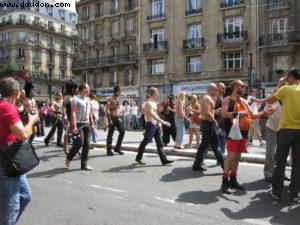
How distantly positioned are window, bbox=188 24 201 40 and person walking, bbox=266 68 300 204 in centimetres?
3555

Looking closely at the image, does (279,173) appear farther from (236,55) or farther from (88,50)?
(88,50)

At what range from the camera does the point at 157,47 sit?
43.7 metres

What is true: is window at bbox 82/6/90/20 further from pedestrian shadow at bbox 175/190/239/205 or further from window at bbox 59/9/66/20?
pedestrian shadow at bbox 175/190/239/205

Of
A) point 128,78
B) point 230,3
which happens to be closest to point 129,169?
point 230,3

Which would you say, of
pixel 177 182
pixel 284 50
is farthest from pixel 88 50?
pixel 177 182

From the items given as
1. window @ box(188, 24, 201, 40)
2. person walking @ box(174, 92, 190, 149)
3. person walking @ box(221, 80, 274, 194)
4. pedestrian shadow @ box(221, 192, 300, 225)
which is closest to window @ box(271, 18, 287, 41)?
window @ box(188, 24, 201, 40)

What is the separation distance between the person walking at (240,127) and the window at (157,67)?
120 ft

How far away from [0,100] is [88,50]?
161ft

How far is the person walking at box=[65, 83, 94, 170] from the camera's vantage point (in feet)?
30.4

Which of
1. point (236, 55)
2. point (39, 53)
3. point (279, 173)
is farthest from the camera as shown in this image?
point (39, 53)

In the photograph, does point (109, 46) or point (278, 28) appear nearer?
point (278, 28)

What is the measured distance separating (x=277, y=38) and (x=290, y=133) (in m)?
31.8

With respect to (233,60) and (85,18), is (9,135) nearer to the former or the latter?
(233,60)

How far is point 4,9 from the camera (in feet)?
257
